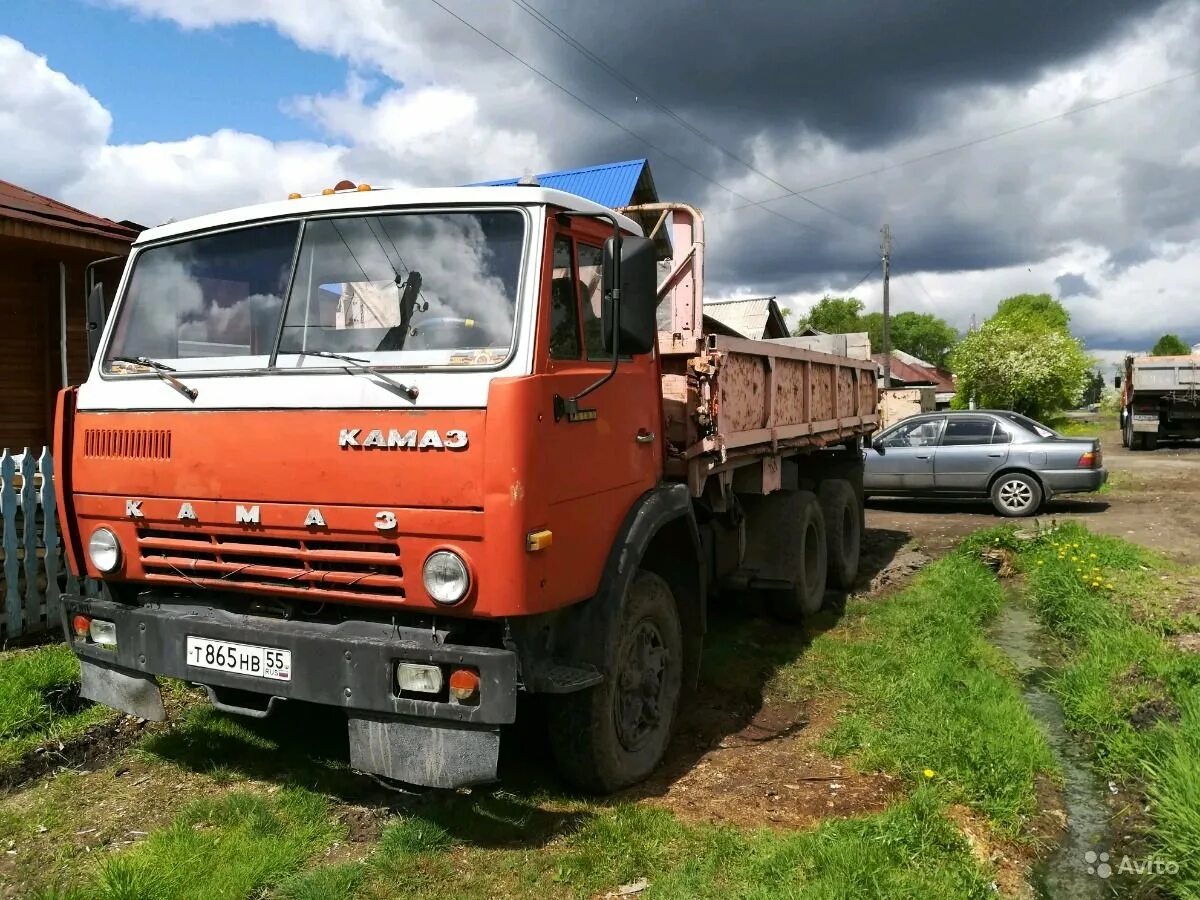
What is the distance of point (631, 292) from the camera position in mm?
3459

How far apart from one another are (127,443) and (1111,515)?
12.2 m

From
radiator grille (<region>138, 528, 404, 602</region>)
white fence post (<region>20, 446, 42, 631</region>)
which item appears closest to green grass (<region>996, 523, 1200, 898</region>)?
radiator grille (<region>138, 528, 404, 602</region>)

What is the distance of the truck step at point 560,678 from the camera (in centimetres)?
323

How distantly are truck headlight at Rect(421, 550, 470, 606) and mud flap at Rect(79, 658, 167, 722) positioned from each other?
61.8 inches

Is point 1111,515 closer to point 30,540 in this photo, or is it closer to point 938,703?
point 938,703

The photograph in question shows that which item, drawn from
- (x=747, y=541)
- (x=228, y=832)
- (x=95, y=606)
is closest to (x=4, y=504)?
(x=95, y=606)

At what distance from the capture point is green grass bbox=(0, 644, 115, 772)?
432cm

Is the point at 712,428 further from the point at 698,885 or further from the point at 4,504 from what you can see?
the point at 4,504

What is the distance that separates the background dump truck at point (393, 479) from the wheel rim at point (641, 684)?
0.01 meters

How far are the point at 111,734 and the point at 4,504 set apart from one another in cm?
224

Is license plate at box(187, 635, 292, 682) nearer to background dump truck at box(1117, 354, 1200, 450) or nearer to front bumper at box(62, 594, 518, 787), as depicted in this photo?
front bumper at box(62, 594, 518, 787)

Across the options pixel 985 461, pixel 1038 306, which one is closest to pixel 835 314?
pixel 1038 306

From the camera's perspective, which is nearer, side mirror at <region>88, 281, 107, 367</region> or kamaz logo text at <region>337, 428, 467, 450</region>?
kamaz logo text at <region>337, 428, 467, 450</region>

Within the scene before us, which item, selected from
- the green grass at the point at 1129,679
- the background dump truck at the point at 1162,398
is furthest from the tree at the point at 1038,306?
the green grass at the point at 1129,679
